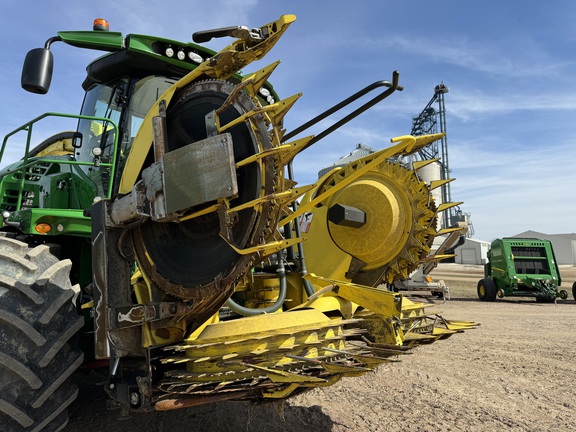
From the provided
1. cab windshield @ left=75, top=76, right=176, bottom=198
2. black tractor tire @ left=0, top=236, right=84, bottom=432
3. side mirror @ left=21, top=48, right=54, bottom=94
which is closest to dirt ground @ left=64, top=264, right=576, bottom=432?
black tractor tire @ left=0, top=236, right=84, bottom=432

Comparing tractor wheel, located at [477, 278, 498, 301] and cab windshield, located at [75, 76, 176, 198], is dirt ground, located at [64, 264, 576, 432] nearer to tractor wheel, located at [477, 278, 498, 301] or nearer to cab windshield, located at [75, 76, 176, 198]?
cab windshield, located at [75, 76, 176, 198]

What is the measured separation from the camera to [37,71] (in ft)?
9.49

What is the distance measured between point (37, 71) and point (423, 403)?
4.04 m

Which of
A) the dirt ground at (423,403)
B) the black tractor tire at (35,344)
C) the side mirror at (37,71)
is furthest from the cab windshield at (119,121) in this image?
the dirt ground at (423,403)

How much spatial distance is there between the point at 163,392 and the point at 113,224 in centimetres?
92

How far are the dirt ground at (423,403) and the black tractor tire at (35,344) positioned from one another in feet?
1.29

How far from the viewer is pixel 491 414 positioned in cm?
391

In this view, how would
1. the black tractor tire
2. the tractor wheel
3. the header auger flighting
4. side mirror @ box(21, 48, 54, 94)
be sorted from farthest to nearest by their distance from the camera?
the tractor wheel < side mirror @ box(21, 48, 54, 94) < the black tractor tire < the header auger flighting

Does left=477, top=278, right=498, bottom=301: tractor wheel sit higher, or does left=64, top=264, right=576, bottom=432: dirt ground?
left=477, top=278, right=498, bottom=301: tractor wheel

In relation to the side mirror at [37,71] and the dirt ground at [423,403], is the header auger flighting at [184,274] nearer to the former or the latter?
the side mirror at [37,71]

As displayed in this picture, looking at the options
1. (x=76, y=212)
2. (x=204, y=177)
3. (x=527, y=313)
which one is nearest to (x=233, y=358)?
(x=204, y=177)

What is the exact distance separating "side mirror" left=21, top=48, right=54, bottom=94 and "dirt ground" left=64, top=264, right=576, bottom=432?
81.6 inches

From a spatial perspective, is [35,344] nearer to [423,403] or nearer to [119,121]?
[119,121]

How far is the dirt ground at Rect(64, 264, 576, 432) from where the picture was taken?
3.59 meters
